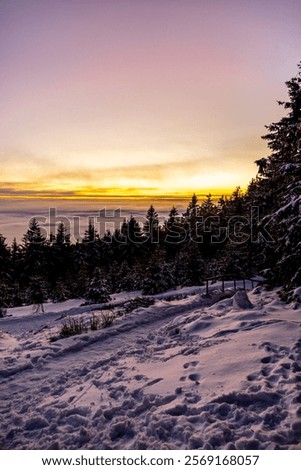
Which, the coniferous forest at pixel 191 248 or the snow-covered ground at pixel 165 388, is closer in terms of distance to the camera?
the snow-covered ground at pixel 165 388

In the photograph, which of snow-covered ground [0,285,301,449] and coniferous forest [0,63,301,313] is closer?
snow-covered ground [0,285,301,449]

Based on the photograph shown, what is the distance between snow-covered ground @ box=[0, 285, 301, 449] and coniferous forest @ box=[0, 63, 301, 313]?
4.44 meters

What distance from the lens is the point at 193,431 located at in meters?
4.23

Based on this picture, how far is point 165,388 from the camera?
5.54 metres

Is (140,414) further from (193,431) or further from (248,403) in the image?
(248,403)

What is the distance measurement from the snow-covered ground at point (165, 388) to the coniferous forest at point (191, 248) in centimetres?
444

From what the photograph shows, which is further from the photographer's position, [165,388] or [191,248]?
[191,248]

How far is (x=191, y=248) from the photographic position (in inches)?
1468

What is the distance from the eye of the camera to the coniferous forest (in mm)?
11688

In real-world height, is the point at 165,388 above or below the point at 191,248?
below

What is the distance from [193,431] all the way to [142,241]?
60.3 metres

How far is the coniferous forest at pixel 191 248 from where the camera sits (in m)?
11.7

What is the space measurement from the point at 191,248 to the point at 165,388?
3211cm
